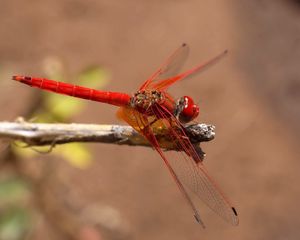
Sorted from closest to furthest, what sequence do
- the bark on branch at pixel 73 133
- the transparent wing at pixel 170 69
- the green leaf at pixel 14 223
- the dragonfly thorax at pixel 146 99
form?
the bark on branch at pixel 73 133
the dragonfly thorax at pixel 146 99
the transparent wing at pixel 170 69
the green leaf at pixel 14 223

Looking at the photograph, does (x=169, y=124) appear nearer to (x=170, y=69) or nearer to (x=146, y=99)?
(x=146, y=99)

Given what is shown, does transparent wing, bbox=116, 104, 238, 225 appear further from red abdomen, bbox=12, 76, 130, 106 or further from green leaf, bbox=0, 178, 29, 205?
green leaf, bbox=0, 178, 29, 205

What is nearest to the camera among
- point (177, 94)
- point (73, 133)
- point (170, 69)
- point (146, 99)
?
point (73, 133)

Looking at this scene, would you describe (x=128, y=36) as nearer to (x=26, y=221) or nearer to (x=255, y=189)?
(x=255, y=189)

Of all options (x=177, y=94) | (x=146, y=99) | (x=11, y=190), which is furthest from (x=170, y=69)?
(x=177, y=94)

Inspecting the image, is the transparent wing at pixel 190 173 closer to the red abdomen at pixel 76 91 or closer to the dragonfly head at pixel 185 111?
the dragonfly head at pixel 185 111

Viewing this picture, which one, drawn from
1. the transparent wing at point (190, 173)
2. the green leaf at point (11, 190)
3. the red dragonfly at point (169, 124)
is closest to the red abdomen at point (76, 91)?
the red dragonfly at point (169, 124)
